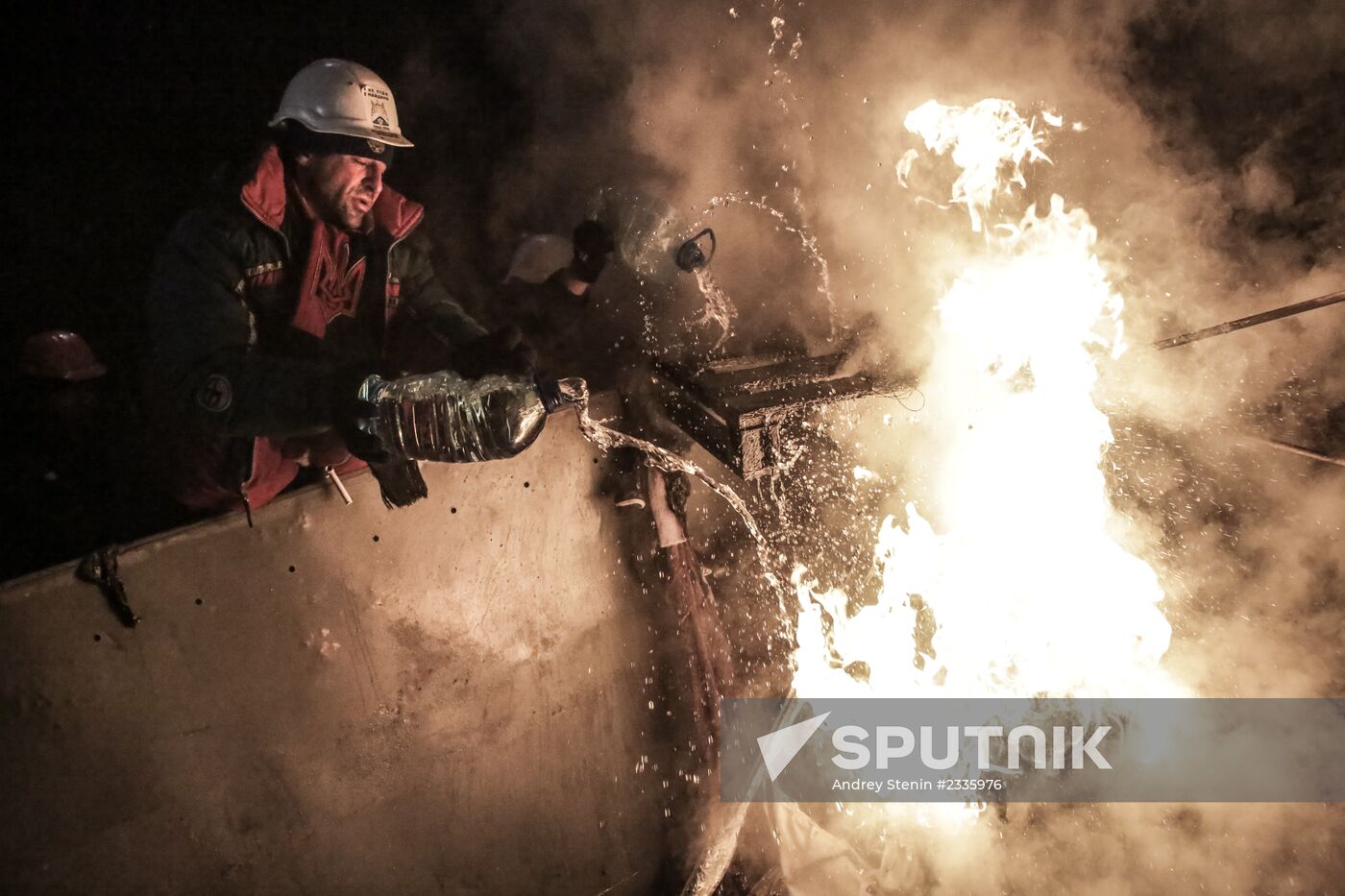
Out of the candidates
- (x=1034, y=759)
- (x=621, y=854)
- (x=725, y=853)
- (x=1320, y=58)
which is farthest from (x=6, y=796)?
(x=1320, y=58)

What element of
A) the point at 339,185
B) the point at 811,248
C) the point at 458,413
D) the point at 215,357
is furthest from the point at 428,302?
the point at 811,248

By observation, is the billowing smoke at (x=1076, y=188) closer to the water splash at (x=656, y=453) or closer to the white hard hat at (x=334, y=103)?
the water splash at (x=656, y=453)

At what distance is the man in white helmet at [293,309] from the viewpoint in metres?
2.41

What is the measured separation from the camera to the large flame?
4305 millimetres


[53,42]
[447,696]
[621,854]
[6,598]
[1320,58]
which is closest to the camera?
[6,598]

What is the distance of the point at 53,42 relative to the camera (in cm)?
356

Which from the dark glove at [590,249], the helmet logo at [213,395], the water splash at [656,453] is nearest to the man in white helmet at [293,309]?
the helmet logo at [213,395]

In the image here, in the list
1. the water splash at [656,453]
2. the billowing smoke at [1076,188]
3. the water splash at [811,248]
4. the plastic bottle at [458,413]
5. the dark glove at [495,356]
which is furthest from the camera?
the water splash at [811,248]

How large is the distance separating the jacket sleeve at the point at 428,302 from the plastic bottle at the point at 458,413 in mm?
1151

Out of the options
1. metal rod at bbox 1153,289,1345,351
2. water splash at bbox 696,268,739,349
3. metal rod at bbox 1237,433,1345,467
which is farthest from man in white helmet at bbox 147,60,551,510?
metal rod at bbox 1237,433,1345,467

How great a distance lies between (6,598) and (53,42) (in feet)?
9.99

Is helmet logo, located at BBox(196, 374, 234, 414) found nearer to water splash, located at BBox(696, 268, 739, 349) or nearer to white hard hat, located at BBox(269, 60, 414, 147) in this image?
white hard hat, located at BBox(269, 60, 414, 147)

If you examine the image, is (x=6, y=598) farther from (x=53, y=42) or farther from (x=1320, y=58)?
(x=1320, y=58)

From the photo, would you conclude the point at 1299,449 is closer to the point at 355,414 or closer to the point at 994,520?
the point at 994,520
